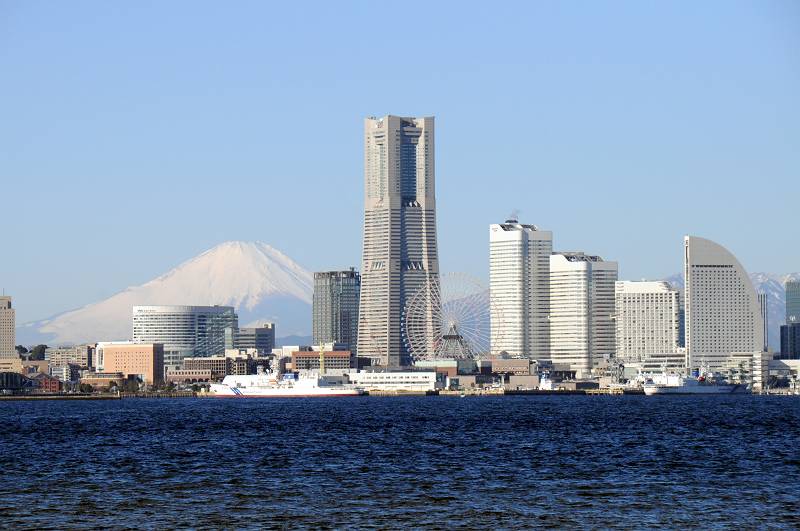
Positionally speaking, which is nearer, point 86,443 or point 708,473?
point 708,473

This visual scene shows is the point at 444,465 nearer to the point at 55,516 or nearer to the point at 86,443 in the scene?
the point at 55,516

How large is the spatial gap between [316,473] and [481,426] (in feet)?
182

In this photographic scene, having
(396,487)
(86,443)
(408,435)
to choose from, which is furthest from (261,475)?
(408,435)

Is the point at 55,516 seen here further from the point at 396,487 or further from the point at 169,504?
the point at 396,487

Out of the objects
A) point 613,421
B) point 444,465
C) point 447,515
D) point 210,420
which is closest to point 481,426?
point 613,421

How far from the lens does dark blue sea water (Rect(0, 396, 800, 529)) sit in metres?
57.2

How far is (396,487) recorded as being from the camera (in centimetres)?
6731

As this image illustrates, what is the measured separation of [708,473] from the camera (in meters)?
73.4

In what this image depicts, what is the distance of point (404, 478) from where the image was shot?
2815 inches

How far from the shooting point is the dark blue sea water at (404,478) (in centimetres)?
5716

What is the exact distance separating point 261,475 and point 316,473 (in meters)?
2.84

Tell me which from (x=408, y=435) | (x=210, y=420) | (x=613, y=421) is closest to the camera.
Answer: (x=408, y=435)

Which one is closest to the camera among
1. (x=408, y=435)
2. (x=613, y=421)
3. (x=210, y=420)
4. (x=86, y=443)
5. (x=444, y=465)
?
(x=444, y=465)

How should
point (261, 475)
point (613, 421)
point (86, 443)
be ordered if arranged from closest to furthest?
point (261, 475) < point (86, 443) < point (613, 421)
